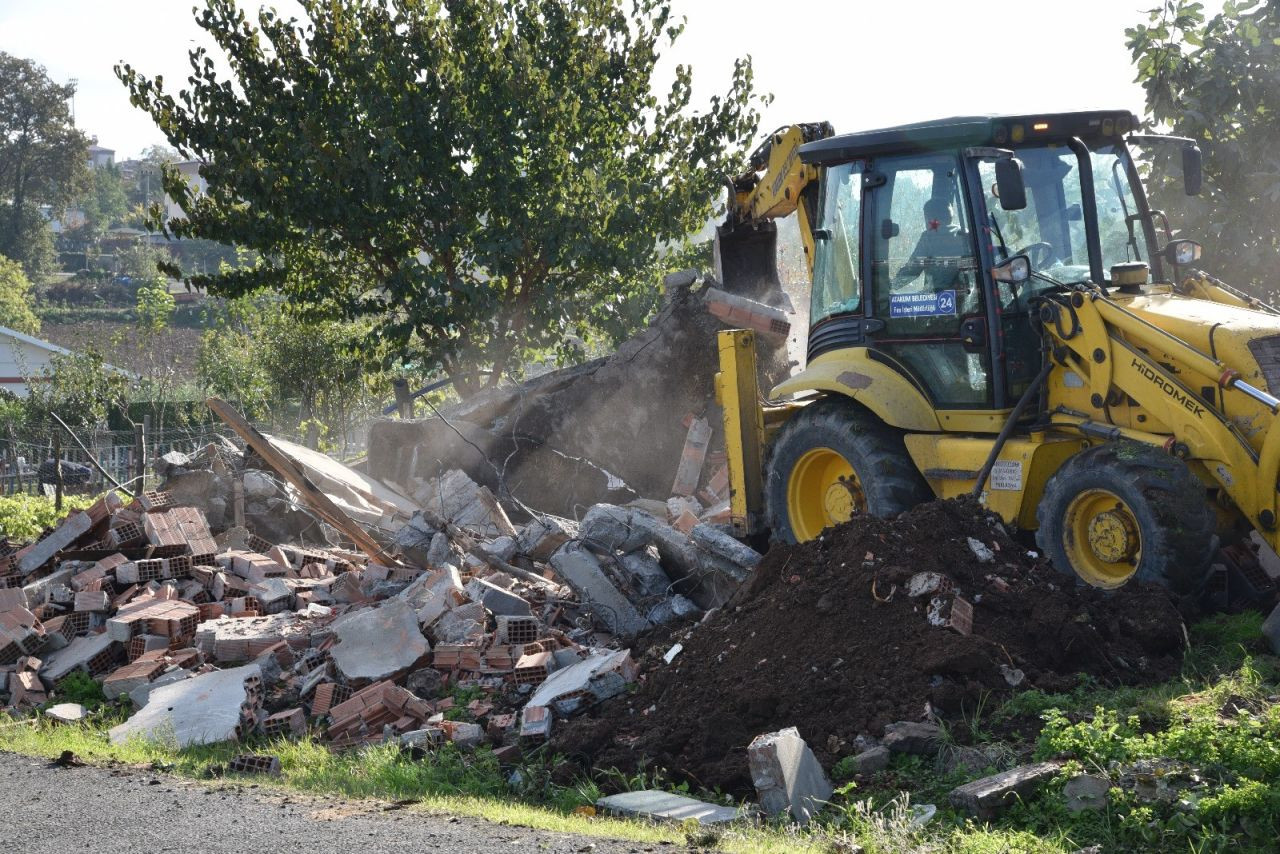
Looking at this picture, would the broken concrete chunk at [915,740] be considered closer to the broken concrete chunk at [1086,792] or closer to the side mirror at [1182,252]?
the broken concrete chunk at [1086,792]

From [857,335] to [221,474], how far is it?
6989 millimetres

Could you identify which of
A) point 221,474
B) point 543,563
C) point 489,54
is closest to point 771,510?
point 543,563

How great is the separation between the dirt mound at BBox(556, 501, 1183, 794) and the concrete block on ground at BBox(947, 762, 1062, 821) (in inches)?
35.6

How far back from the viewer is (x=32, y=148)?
7106 cm

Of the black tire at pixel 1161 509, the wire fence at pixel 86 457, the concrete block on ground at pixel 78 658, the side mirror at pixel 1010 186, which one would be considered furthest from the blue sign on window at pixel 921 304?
the wire fence at pixel 86 457

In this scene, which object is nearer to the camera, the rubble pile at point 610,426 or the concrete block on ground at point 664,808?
the concrete block on ground at point 664,808

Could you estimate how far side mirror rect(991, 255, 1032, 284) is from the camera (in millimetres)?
7820

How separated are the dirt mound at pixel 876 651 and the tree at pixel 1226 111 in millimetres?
8334

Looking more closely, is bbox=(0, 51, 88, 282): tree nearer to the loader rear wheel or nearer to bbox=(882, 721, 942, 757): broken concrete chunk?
the loader rear wheel

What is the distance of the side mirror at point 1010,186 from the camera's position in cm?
736

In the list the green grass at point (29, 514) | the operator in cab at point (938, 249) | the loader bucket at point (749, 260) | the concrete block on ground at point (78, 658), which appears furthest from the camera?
the green grass at point (29, 514)

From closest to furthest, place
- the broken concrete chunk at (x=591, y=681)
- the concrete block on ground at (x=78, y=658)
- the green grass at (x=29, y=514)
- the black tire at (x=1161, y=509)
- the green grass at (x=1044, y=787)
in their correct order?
the green grass at (x=1044, y=787) → the black tire at (x=1161, y=509) → the broken concrete chunk at (x=591, y=681) → the concrete block on ground at (x=78, y=658) → the green grass at (x=29, y=514)

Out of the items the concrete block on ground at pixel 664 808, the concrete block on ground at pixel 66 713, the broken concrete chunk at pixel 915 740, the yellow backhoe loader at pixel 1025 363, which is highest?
the yellow backhoe loader at pixel 1025 363

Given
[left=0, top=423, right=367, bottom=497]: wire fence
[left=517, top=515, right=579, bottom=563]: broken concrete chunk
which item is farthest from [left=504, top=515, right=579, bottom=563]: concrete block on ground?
[left=0, top=423, right=367, bottom=497]: wire fence
